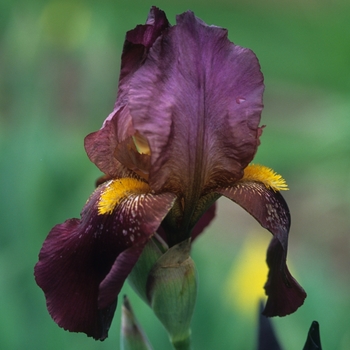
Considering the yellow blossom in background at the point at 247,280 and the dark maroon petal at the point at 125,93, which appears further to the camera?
the yellow blossom in background at the point at 247,280

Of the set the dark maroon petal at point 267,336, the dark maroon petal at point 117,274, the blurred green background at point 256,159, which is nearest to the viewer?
the dark maroon petal at point 117,274

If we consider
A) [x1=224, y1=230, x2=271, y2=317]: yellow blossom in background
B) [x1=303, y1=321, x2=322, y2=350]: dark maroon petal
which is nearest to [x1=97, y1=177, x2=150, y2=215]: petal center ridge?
[x1=303, y1=321, x2=322, y2=350]: dark maroon petal

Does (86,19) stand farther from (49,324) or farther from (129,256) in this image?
(129,256)

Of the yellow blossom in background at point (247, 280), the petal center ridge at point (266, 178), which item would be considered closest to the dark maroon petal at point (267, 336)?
the petal center ridge at point (266, 178)

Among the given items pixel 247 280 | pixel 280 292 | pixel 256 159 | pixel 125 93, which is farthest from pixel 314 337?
pixel 256 159

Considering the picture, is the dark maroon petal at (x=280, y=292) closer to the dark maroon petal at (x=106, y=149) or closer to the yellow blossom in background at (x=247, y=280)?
the dark maroon petal at (x=106, y=149)

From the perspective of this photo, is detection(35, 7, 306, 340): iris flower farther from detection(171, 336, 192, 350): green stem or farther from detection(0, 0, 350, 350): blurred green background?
detection(0, 0, 350, 350): blurred green background

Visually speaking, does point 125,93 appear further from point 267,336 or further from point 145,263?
point 267,336
